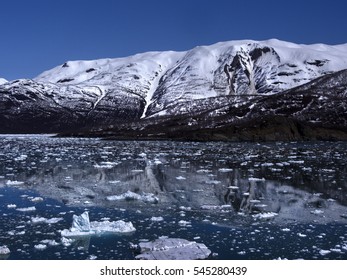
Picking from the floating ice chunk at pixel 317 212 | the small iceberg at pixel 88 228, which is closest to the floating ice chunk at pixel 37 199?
the small iceberg at pixel 88 228

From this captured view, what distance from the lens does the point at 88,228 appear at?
1209 cm

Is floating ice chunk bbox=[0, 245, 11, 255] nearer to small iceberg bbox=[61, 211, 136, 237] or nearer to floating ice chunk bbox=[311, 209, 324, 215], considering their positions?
small iceberg bbox=[61, 211, 136, 237]

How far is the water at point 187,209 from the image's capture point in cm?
1073

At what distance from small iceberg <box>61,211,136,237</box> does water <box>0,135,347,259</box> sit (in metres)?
0.31

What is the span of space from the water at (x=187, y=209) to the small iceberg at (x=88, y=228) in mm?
307

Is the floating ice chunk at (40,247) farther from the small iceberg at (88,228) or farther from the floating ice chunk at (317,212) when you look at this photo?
the floating ice chunk at (317,212)

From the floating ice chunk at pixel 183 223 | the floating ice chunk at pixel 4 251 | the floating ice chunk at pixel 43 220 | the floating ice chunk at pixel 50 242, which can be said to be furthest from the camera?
the floating ice chunk at pixel 43 220

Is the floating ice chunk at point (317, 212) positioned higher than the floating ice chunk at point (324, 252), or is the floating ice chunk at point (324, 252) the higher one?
the floating ice chunk at point (324, 252)

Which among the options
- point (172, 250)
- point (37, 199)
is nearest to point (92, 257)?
point (172, 250)

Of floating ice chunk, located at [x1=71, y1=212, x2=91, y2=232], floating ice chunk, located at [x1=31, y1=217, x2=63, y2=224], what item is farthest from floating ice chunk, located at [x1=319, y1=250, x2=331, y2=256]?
floating ice chunk, located at [x1=31, y1=217, x2=63, y2=224]

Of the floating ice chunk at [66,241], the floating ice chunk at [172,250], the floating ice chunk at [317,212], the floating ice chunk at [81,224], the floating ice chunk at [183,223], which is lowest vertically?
the floating ice chunk at [317,212]

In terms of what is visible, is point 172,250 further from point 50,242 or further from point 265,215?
point 265,215

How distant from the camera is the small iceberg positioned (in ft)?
39.1
